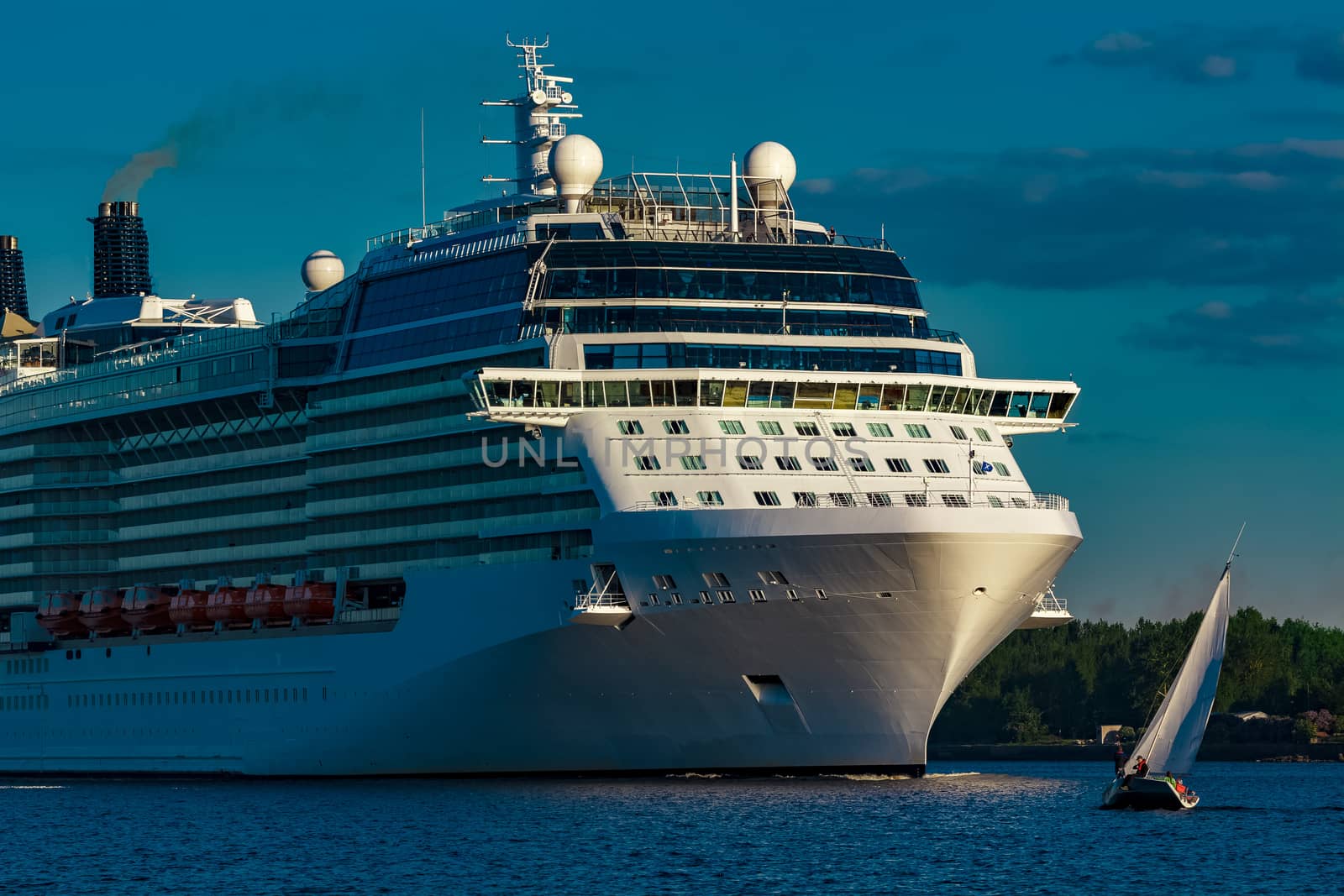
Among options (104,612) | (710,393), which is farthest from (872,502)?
(104,612)

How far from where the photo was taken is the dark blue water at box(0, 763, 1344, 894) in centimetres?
5253

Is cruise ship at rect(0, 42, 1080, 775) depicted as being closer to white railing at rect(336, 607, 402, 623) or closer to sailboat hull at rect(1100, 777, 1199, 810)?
white railing at rect(336, 607, 402, 623)

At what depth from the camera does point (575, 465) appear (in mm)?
67562

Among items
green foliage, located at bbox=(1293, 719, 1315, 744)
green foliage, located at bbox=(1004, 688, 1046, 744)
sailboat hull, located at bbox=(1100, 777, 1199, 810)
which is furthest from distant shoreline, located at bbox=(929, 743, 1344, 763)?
sailboat hull, located at bbox=(1100, 777, 1199, 810)

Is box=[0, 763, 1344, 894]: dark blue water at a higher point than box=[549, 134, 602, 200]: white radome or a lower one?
lower

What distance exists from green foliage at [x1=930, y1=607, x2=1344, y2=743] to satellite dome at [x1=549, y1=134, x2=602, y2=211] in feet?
225

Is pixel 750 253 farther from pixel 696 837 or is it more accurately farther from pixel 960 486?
pixel 696 837

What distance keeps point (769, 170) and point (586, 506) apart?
48.4 feet

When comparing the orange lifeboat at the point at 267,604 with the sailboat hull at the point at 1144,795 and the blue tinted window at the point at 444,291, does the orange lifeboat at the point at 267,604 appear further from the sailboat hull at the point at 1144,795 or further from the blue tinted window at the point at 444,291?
the sailboat hull at the point at 1144,795

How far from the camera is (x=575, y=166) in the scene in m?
75.1

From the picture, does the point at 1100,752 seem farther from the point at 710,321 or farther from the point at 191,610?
the point at 710,321

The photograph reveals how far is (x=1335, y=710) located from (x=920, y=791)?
73.8 m

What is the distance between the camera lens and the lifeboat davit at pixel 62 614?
89.3m

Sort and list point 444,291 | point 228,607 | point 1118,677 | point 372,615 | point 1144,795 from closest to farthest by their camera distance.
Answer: point 1144,795 < point 444,291 < point 372,615 < point 228,607 < point 1118,677
